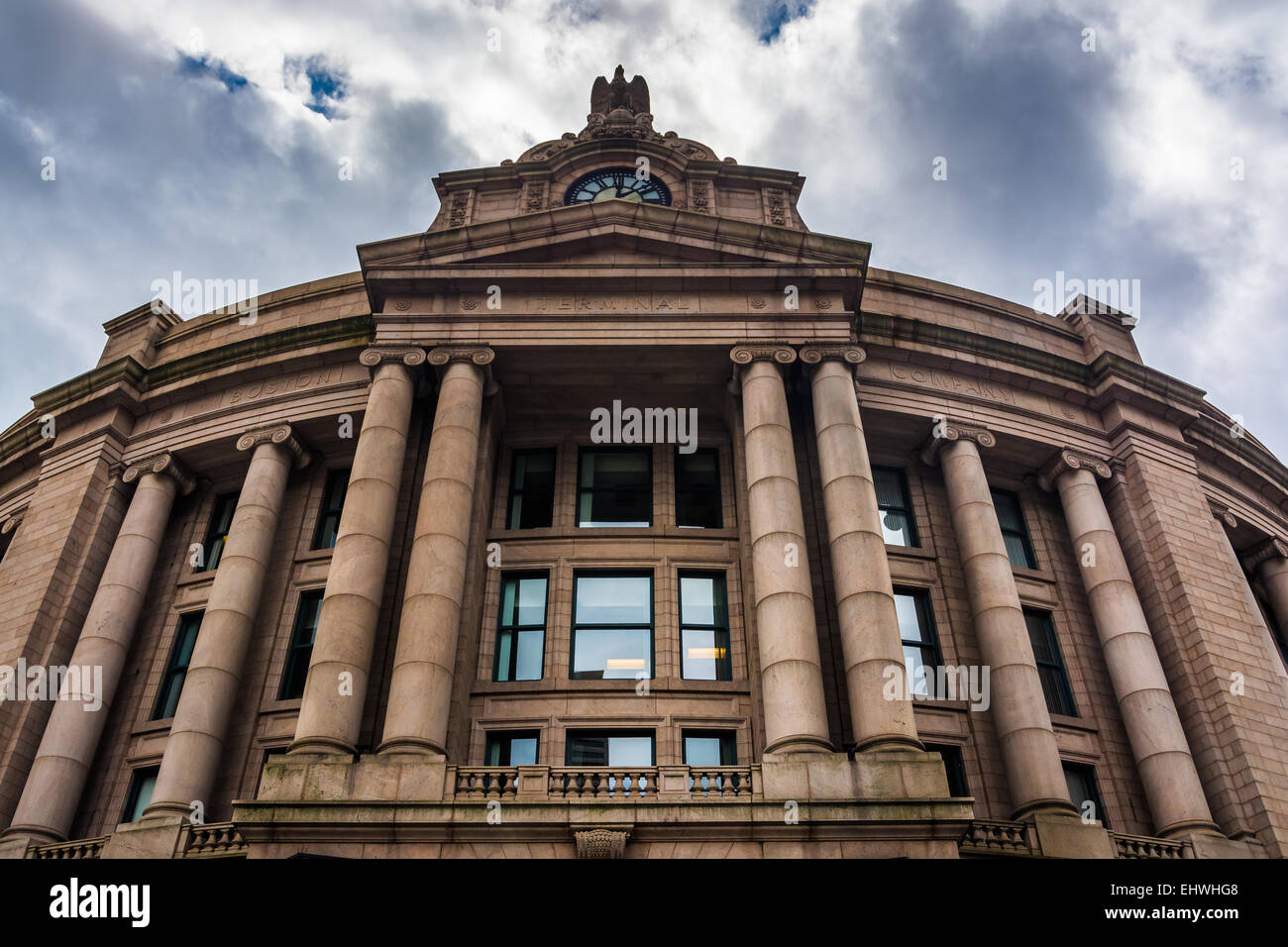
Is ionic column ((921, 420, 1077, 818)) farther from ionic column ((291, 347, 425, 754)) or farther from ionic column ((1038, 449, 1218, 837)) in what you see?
ionic column ((291, 347, 425, 754))

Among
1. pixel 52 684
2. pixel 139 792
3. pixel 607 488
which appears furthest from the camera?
pixel 607 488

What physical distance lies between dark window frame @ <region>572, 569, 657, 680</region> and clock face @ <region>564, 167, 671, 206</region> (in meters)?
13.7

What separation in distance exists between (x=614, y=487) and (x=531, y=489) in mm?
2348

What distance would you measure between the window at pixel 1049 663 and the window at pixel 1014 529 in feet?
5.21

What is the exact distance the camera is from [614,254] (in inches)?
1161

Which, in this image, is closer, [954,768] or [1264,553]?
[954,768]

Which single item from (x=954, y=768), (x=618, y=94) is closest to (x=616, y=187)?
(x=618, y=94)

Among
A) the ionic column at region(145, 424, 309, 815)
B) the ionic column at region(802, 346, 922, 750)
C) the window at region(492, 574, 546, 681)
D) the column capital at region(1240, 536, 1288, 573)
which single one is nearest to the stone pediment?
the ionic column at region(802, 346, 922, 750)

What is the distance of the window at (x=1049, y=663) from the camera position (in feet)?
90.3

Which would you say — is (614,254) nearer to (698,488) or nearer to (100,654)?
(698,488)

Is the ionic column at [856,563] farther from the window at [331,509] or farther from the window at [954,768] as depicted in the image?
the window at [331,509]
